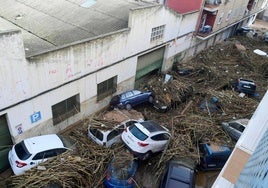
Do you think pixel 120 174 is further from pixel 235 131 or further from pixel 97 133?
pixel 235 131

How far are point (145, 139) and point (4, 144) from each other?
6454mm

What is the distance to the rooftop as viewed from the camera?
14.1 m

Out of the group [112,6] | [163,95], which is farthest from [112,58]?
[112,6]

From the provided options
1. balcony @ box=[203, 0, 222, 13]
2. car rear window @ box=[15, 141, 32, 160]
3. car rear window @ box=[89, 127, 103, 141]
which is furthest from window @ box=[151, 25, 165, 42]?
car rear window @ box=[15, 141, 32, 160]

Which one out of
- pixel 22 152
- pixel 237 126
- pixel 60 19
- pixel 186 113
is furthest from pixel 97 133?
pixel 60 19

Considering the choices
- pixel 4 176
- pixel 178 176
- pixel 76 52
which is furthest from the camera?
pixel 76 52

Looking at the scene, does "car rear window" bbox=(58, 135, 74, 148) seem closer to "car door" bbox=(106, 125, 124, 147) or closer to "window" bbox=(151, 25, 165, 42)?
"car door" bbox=(106, 125, 124, 147)

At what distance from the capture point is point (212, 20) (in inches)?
909

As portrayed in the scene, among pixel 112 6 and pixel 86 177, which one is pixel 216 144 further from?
pixel 112 6

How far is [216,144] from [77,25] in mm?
10792

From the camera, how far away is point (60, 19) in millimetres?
16656

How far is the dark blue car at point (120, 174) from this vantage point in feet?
33.7

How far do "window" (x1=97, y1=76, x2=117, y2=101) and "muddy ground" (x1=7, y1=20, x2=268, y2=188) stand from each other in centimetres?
210

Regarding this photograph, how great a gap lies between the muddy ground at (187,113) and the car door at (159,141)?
0.41m
